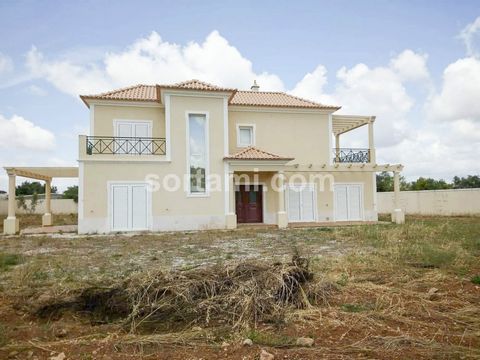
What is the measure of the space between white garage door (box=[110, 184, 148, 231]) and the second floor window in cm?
568

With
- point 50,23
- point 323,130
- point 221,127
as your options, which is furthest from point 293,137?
point 50,23

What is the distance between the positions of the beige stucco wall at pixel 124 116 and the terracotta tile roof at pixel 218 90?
0.52 metres

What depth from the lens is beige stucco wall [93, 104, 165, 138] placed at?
16469 mm

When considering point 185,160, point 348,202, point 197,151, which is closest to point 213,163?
point 197,151

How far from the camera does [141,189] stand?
15336 millimetres

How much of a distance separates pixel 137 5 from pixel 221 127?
6.18 m

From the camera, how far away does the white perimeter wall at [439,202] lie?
21.3 meters

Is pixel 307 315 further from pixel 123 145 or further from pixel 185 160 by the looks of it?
pixel 123 145

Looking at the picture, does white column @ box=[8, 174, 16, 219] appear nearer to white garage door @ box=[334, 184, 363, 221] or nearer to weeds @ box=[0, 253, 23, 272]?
weeds @ box=[0, 253, 23, 272]

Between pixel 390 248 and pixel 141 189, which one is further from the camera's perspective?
pixel 141 189

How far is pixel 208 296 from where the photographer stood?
4609 millimetres

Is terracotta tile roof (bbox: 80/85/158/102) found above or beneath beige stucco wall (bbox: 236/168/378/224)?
above

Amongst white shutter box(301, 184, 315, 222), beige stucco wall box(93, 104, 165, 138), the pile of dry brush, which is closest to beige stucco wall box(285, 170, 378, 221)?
white shutter box(301, 184, 315, 222)

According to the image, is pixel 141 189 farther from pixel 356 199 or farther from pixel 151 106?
pixel 356 199
